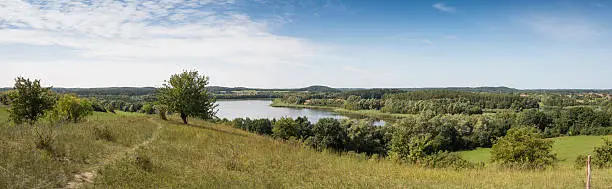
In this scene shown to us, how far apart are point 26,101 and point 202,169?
46.9 ft

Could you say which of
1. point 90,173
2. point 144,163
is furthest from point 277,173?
point 90,173

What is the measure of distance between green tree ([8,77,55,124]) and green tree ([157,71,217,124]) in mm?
6138

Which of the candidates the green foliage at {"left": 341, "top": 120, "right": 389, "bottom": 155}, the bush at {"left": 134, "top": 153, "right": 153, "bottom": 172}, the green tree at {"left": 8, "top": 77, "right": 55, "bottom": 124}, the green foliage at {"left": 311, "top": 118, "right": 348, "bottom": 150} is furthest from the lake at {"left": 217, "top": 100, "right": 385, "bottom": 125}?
the bush at {"left": 134, "top": 153, "right": 153, "bottom": 172}

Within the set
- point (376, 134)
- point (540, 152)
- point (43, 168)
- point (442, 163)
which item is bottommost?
point (376, 134)

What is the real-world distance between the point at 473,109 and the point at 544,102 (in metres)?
70.0

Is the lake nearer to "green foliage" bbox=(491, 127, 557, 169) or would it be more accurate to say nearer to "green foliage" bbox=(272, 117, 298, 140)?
"green foliage" bbox=(272, 117, 298, 140)

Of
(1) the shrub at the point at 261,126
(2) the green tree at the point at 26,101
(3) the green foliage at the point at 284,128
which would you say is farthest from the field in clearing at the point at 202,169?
(1) the shrub at the point at 261,126

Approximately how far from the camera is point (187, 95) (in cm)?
2162

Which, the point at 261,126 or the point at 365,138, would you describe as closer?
the point at 365,138

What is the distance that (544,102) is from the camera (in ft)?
562

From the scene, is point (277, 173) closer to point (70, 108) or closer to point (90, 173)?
point (90, 173)

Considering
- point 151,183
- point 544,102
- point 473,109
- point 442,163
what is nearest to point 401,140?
point 442,163

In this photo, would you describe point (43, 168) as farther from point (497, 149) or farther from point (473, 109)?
point (473, 109)

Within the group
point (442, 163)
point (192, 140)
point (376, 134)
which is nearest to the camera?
point (442, 163)
